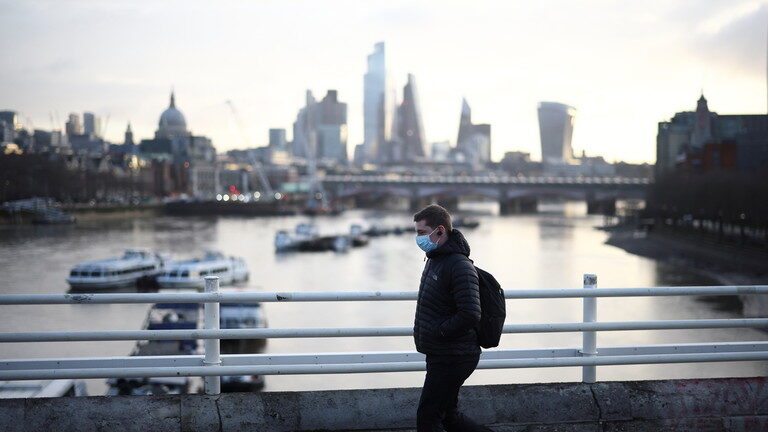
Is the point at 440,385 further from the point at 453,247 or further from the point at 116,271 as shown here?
the point at 116,271

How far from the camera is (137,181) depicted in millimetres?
109500

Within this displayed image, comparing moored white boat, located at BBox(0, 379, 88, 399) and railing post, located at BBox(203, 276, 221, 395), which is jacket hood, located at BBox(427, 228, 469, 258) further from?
moored white boat, located at BBox(0, 379, 88, 399)

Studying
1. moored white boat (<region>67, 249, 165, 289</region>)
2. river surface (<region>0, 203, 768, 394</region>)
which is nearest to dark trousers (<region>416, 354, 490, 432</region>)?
river surface (<region>0, 203, 768, 394</region>)

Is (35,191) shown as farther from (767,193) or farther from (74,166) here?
(767,193)

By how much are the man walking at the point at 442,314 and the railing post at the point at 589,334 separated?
3.61 ft

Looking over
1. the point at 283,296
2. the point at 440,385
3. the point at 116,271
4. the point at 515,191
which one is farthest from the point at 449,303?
the point at 515,191

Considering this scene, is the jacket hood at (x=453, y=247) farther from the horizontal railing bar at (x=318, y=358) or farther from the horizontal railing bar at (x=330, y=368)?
the horizontal railing bar at (x=318, y=358)

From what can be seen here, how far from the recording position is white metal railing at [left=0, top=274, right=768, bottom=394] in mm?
3924

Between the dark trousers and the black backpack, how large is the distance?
9cm

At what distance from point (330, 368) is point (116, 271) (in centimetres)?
3426

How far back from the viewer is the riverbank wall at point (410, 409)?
3.98 metres

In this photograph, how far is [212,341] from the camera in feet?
13.4

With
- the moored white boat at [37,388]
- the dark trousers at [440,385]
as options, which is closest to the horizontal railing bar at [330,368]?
the dark trousers at [440,385]

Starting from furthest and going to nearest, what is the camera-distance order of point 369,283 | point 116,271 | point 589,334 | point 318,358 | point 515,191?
point 515,191 < point 116,271 < point 369,283 < point 589,334 < point 318,358
